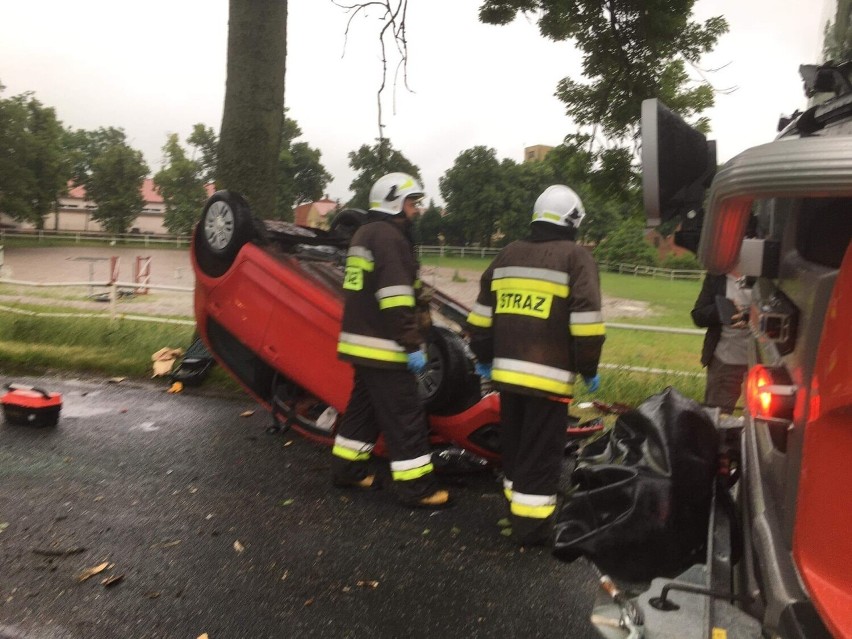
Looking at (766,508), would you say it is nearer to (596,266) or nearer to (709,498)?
(709,498)

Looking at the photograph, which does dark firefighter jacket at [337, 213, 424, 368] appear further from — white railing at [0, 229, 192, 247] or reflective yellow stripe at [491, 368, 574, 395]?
white railing at [0, 229, 192, 247]

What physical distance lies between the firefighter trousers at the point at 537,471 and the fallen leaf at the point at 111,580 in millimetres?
1837

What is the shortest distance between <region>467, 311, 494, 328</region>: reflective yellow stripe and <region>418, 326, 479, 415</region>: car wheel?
42 centimetres

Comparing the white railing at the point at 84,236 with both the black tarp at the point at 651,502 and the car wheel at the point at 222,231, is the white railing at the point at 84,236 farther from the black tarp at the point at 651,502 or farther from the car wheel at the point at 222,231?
the black tarp at the point at 651,502

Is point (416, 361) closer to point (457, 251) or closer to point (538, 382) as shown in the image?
point (538, 382)

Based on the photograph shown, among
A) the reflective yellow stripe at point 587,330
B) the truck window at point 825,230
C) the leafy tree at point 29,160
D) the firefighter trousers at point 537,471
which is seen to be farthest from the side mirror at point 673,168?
the leafy tree at point 29,160

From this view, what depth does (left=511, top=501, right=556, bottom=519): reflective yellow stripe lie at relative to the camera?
143 inches

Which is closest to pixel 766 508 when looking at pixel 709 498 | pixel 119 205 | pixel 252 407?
pixel 709 498

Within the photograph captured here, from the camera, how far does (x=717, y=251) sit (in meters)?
1.55

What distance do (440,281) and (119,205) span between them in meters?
19.2

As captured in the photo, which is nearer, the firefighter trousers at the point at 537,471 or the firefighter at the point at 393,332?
the firefighter trousers at the point at 537,471

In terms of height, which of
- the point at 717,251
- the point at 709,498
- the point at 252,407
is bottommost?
the point at 252,407

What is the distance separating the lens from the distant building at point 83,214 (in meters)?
18.7

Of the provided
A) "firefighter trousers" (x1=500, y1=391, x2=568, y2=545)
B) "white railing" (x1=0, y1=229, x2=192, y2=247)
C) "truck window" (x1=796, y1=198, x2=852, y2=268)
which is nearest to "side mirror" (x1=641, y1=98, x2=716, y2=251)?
"truck window" (x1=796, y1=198, x2=852, y2=268)
